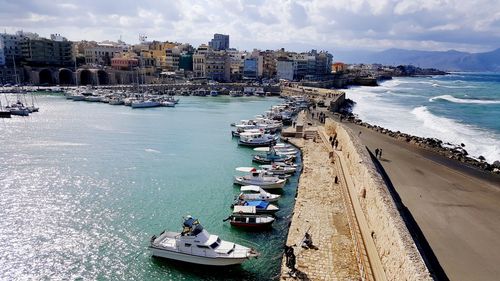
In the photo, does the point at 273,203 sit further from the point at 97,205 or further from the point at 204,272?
the point at 97,205

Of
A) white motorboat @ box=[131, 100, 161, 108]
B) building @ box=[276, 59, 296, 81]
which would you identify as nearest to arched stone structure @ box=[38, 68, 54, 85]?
white motorboat @ box=[131, 100, 161, 108]

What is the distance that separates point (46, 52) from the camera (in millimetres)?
109500

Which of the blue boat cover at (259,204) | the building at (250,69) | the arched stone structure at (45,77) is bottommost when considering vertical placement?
the blue boat cover at (259,204)

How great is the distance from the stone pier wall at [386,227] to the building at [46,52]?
358ft

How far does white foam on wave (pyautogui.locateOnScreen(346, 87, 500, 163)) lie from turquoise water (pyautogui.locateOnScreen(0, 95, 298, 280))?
74.8 ft

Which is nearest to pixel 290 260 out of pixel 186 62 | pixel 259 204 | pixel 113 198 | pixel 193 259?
pixel 193 259

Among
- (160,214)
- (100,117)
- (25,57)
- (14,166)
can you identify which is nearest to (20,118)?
(100,117)

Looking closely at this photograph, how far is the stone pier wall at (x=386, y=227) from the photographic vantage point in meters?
11.6

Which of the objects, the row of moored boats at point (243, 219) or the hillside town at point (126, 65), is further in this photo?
the hillside town at point (126, 65)

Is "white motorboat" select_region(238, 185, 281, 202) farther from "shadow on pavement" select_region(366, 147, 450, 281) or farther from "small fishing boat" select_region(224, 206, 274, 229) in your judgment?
"shadow on pavement" select_region(366, 147, 450, 281)

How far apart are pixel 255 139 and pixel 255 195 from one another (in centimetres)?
1796

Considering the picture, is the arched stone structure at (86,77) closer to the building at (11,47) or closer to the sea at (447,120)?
the building at (11,47)

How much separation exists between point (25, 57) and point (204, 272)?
116 m

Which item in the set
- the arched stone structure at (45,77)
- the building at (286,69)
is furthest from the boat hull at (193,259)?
the building at (286,69)
